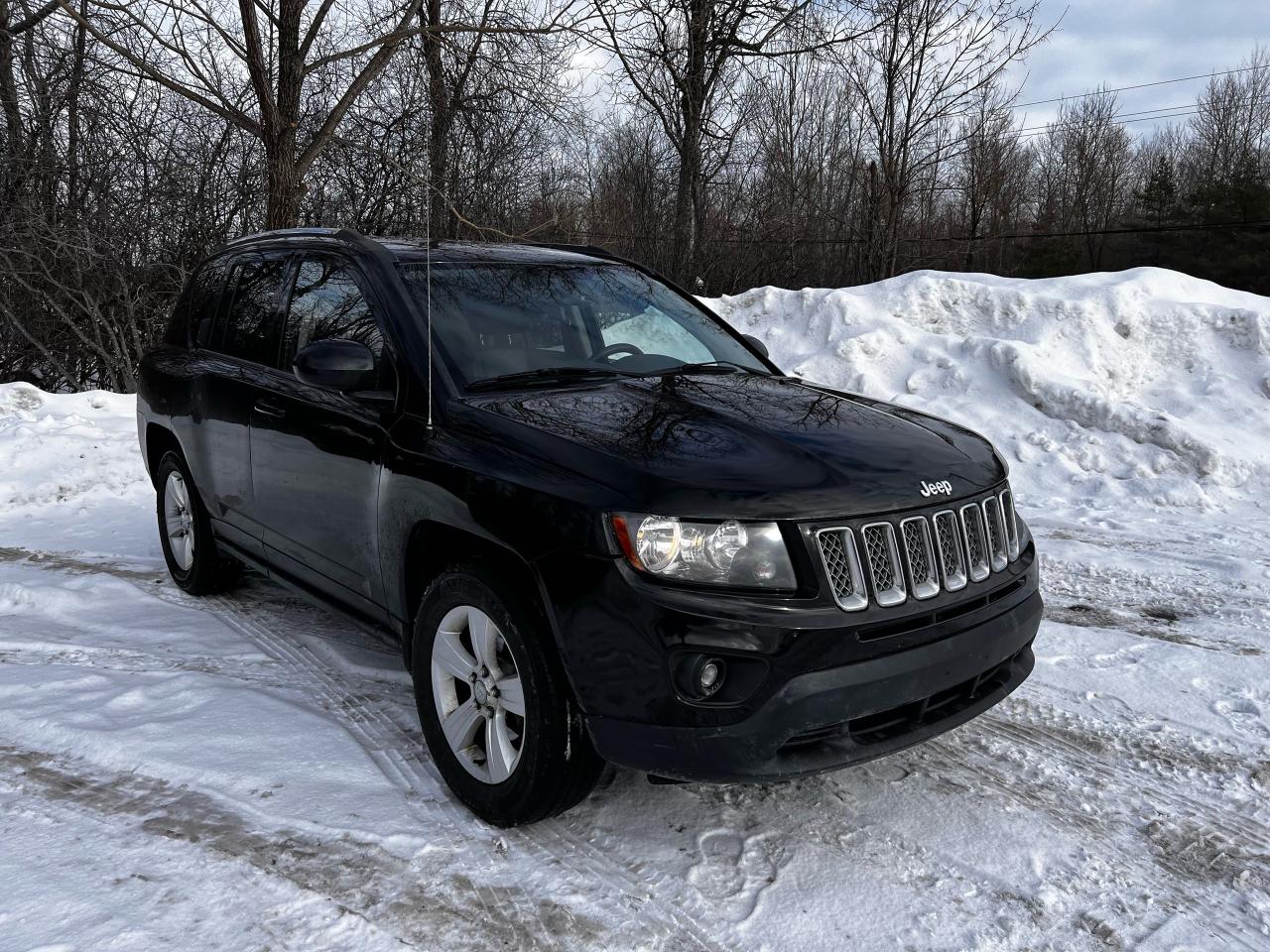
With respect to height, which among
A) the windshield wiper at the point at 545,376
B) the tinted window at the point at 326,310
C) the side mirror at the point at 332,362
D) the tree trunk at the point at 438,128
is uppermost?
the tree trunk at the point at 438,128

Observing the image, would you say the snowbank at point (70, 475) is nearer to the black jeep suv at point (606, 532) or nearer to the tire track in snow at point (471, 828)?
the tire track in snow at point (471, 828)

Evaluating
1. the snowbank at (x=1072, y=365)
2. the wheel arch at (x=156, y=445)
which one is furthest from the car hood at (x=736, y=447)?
the snowbank at (x=1072, y=365)

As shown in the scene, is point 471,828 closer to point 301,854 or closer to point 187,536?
point 301,854

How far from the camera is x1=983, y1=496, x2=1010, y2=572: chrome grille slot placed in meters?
3.00

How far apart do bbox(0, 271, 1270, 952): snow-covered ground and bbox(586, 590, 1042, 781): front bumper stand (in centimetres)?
40

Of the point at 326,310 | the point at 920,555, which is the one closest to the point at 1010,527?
the point at 920,555

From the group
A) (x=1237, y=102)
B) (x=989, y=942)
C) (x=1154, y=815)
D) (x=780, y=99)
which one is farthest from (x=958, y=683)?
(x=1237, y=102)

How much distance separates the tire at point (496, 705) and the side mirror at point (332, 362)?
0.82 meters

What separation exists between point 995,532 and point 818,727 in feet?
3.27

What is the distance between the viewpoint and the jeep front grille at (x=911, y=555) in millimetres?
2566

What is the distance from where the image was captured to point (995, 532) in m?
3.06

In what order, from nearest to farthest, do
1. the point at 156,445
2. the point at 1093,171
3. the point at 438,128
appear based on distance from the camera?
1. the point at 156,445
2. the point at 438,128
3. the point at 1093,171

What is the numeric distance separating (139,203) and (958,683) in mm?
13244

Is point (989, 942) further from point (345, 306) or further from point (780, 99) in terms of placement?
point (780, 99)
